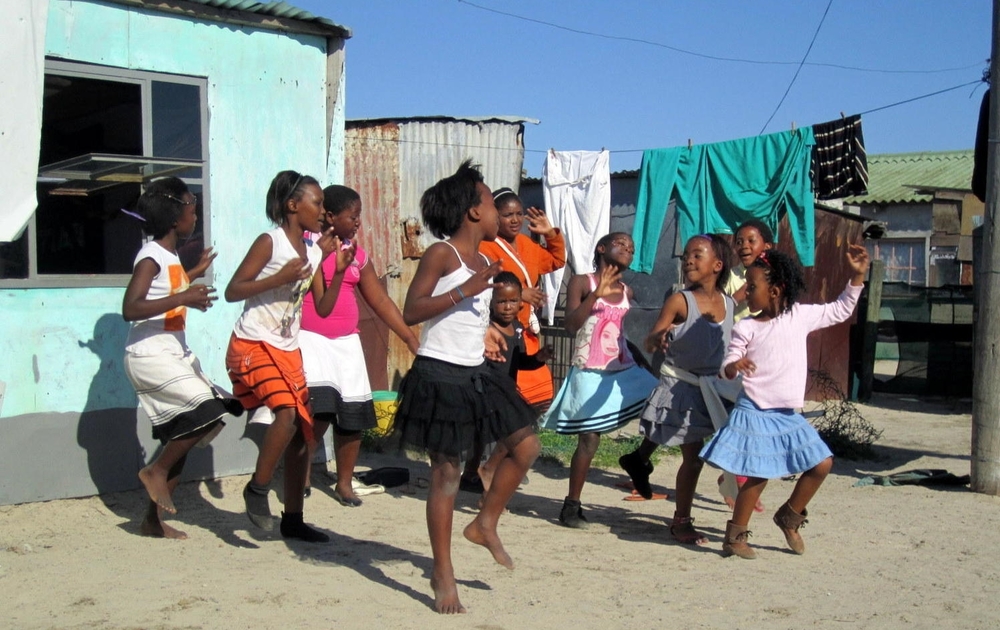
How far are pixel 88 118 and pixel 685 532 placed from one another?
4.44m

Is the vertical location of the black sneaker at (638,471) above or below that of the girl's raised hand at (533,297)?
below

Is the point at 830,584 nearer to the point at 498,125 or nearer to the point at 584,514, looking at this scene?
the point at 584,514

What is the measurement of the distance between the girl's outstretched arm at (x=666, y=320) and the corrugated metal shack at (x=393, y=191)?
15.0 feet

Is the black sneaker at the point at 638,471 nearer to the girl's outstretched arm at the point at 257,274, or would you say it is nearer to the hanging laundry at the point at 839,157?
the girl's outstretched arm at the point at 257,274

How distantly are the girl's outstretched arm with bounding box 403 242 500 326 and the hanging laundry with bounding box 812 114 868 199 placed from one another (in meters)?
7.25

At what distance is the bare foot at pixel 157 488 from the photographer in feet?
17.0

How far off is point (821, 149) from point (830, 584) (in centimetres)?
674

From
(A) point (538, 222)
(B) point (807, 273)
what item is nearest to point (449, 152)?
(B) point (807, 273)

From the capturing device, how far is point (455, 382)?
4289mm

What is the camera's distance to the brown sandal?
557 cm

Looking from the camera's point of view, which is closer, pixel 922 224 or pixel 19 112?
pixel 19 112

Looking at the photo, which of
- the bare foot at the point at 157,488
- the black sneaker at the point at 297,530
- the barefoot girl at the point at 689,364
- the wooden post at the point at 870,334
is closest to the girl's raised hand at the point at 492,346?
the barefoot girl at the point at 689,364

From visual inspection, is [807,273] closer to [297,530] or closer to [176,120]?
[176,120]

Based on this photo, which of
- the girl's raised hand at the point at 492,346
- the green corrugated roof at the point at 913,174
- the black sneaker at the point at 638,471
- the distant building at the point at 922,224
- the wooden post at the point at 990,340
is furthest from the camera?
the green corrugated roof at the point at 913,174
